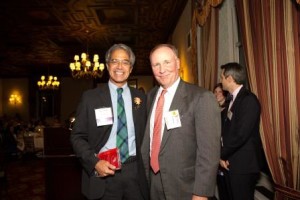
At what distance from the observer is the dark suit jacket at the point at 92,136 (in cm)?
190

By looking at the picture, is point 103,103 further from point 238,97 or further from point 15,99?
point 15,99

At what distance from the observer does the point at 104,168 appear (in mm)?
1787

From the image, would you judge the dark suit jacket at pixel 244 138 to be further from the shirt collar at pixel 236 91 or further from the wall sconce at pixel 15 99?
the wall sconce at pixel 15 99

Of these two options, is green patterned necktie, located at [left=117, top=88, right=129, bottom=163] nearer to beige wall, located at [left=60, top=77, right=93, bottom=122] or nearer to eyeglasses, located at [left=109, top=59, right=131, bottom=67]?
eyeglasses, located at [left=109, top=59, right=131, bottom=67]

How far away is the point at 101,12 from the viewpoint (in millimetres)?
6852

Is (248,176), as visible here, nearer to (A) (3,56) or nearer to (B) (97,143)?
(B) (97,143)

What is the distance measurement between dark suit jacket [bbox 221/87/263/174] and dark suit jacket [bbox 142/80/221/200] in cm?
69

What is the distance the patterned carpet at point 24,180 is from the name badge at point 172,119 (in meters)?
3.53

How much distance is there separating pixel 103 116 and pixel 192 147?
0.69 m

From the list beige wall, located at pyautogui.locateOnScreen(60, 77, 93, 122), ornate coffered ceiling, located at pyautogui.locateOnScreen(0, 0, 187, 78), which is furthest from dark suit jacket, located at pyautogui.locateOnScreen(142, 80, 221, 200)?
beige wall, located at pyautogui.locateOnScreen(60, 77, 93, 122)

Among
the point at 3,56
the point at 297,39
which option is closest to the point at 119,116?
the point at 297,39

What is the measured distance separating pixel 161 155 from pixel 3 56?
39.4ft

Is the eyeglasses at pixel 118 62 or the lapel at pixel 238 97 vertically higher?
the eyeglasses at pixel 118 62

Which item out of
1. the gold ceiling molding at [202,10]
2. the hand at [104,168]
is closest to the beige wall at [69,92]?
the gold ceiling molding at [202,10]
